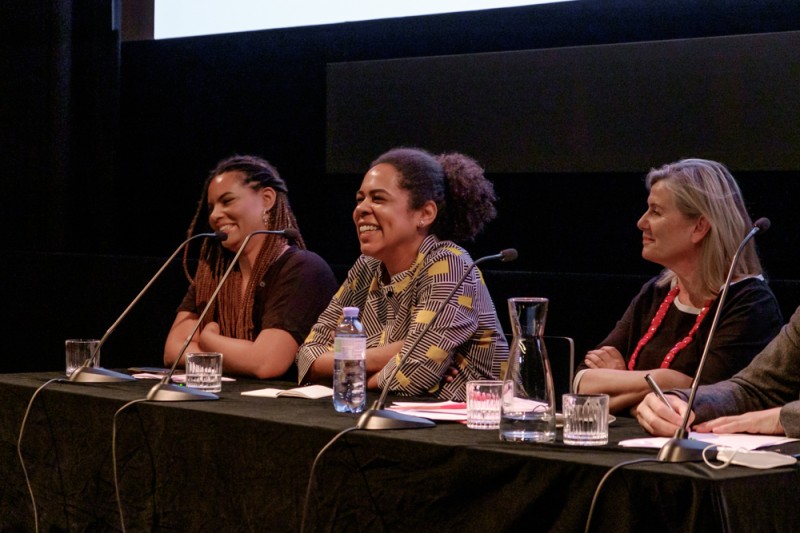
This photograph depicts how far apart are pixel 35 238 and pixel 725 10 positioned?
322cm

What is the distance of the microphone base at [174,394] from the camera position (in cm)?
241

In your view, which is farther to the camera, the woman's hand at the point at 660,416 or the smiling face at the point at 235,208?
the smiling face at the point at 235,208

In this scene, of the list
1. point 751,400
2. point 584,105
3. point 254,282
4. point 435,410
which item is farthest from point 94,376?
point 584,105

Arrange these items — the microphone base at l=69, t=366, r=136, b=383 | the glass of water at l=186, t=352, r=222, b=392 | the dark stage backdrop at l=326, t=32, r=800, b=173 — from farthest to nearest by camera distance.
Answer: the dark stage backdrop at l=326, t=32, r=800, b=173 → the microphone base at l=69, t=366, r=136, b=383 → the glass of water at l=186, t=352, r=222, b=392

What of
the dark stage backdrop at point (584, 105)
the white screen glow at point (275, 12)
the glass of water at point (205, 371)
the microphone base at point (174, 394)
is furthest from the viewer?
the white screen glow at point (275, 12)

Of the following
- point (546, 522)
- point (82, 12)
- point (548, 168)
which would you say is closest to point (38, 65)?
point (82, 12)

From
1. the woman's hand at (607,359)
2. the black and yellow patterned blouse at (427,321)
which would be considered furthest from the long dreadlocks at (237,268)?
the woman's hand at (607,359)

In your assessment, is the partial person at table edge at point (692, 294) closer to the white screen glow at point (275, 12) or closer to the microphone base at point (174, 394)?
the microphone base at point (174, 394)

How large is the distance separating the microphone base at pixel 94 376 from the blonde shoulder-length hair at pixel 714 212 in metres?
1.43

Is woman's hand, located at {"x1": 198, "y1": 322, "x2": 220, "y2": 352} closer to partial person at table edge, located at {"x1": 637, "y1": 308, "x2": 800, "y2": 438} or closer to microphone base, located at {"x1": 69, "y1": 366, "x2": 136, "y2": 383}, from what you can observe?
microphone base, located at {"x1": 69, "y1": 366, "x2": 136, "y2": 383}

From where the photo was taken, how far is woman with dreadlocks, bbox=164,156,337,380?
10.5ft

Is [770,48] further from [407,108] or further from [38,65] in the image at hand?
[38,65]

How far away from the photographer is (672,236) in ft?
8.96

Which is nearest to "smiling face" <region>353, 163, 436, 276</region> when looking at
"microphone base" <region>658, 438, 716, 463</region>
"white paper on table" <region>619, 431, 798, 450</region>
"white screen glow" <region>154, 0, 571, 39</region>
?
"white paper on table" <region>619, 431, 798, 450</region>
